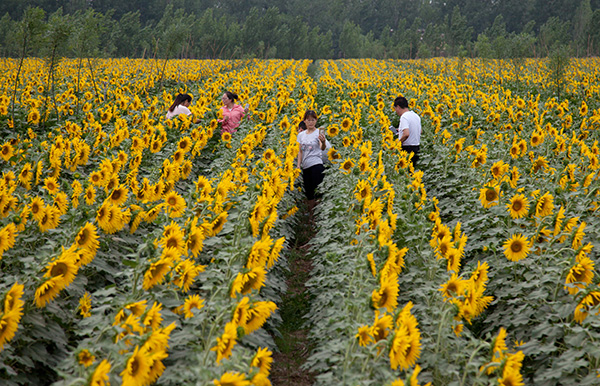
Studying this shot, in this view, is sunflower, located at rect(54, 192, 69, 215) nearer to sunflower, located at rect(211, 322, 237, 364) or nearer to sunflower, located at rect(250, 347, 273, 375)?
sunflower, located at rect(211, 322, 237, 364)

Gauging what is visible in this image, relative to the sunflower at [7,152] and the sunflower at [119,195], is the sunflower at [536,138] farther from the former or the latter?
A: the sunflower at [7,152]

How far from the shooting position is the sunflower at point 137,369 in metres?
2.15

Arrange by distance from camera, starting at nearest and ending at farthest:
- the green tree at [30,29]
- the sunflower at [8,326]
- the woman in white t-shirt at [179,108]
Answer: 1. the sunflower at [8,326]
2. the woman in white t-shirt at [179,108]
3. the green tree at [30,29]

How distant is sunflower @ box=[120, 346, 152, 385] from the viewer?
7.06ft

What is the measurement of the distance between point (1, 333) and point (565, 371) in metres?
3.10

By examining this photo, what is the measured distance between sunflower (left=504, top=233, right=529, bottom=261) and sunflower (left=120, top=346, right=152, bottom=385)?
268cm

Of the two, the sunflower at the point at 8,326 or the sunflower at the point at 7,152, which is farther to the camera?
the sunflower at the point at 7,152

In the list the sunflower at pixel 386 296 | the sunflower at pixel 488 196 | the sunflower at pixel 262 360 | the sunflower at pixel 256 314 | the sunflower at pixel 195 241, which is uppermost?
the sunflower at pixel 488 196

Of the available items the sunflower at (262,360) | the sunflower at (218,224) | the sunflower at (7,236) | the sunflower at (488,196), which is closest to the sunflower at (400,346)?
the sunflower at (262,360)

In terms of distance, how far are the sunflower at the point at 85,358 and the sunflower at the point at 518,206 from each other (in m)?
3.34

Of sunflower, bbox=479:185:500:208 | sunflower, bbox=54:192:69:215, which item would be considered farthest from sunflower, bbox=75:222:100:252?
sunflower, bbox=479:185:500:208

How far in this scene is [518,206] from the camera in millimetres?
4082

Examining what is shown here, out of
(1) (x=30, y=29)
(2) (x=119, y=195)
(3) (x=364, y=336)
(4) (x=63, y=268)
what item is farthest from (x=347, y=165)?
(1) (x=30, y=29)

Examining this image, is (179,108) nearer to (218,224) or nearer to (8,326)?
(218,224)
